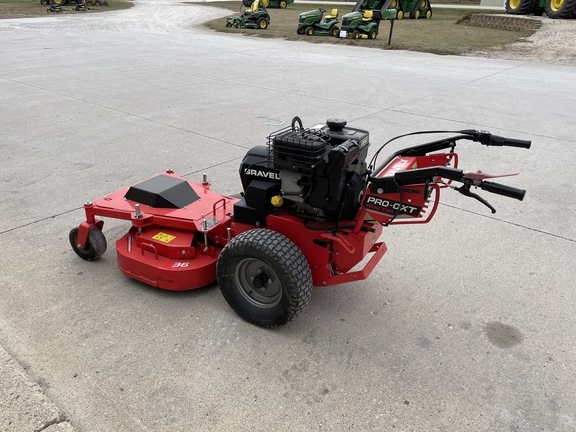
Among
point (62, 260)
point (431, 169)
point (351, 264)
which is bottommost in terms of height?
point (62, 260)

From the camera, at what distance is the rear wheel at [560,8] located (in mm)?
19562

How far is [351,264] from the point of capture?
274 centimetres

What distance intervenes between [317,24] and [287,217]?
1757 centimetres

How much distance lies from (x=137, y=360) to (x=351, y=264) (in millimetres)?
1259

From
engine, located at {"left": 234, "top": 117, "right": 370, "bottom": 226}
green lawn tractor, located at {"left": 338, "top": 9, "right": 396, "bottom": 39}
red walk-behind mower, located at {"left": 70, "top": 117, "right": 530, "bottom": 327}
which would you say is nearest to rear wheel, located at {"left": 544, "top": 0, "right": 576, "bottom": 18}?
green lawn tractor, located at {"left": 338, "top": 9, "right": 396, "bottom": 39}

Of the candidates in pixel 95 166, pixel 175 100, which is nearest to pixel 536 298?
pixel 95 166

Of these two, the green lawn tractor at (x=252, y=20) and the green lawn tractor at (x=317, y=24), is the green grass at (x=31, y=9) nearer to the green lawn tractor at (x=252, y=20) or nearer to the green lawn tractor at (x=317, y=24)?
the green lawn tractor at (x=252, y=20)

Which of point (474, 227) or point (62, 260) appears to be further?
point (474, 227)

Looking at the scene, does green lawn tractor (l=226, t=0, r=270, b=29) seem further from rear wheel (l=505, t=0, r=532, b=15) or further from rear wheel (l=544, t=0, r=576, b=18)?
rear wheel (l=544, t=0, r=576, b=18)

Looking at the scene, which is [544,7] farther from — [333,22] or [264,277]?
[264,277]

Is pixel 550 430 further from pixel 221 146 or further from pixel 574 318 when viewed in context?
pixel 221 146

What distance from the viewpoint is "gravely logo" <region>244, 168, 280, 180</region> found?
2764mm

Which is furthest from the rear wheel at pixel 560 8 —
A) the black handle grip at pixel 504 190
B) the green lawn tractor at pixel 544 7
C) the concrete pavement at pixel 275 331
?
the black handle grip at pixel 504 190

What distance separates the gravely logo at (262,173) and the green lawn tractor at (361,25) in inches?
647
